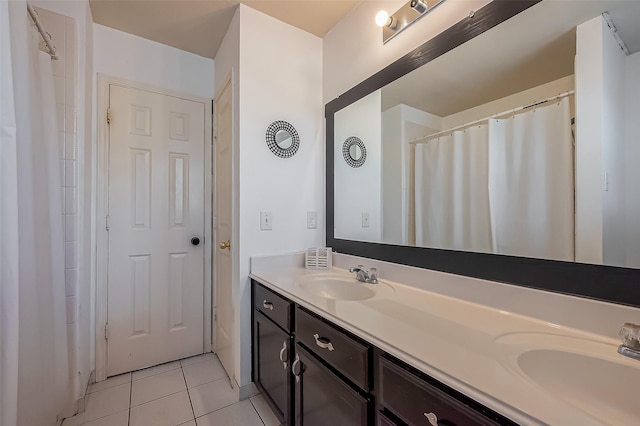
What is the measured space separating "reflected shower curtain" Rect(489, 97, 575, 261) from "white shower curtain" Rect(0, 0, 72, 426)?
155 centimetres

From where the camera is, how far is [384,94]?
1.44 meters

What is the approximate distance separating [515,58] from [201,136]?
2038mm

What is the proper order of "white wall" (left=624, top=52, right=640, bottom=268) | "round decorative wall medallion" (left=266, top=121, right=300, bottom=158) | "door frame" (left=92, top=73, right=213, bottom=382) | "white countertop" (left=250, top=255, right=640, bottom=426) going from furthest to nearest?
"door frame" (left=92, top=73, right=213, bottom=382) → "round decorative wall medallion" (left=266, top=121, right=300, bottom=158) → "white wall" (left=624, top=52, right=640, bottom=268) → "white countertop" (left=250, top=255, right=640, bottom=426)

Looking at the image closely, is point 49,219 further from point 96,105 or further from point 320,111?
point 320,111

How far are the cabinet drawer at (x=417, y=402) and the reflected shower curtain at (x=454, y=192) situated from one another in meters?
0.59

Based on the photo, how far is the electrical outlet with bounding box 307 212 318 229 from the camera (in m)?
1.82

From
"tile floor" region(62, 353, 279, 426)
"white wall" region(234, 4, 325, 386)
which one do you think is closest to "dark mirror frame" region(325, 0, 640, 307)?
"white wall" region(234, 4, 325, 386)

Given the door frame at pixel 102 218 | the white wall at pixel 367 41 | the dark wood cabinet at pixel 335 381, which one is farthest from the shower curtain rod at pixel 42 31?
the dark wood cabinet at pixel 335 381

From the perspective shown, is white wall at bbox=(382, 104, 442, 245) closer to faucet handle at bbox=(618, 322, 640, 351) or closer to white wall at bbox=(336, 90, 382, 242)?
white wall at bbox=(336, 90, 382, 242)

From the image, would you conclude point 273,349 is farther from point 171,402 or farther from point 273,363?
point 171,402

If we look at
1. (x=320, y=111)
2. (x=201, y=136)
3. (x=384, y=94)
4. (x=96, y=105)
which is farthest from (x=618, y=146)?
(x=96, y=105)

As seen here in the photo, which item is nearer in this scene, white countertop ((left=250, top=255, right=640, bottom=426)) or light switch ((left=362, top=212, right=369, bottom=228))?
white countertop ((left=250, top=255, right=640, bottom=426))

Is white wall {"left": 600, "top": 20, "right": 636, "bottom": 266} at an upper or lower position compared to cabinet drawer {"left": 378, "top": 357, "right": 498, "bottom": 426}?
upper

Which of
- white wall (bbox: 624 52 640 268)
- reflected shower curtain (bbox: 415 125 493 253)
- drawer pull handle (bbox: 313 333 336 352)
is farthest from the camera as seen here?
reflected shower curtain (bbox: 415 125 493 253)
